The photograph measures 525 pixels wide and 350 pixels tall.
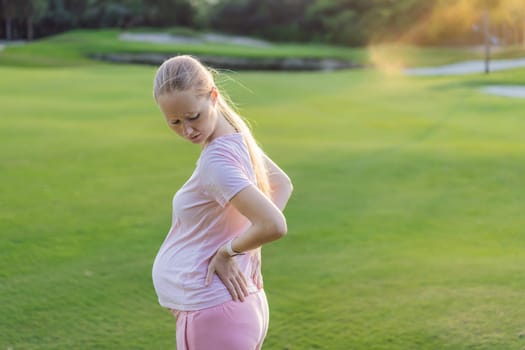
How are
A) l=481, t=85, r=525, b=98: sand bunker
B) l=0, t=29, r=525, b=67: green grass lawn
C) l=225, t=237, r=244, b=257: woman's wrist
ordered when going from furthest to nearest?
l=0, t=29, r=525, b=67: green grass lawn, l=481, t=85, r=525, b=98: sand bunker, l=225, t=237, r=244, b=257: woman's wrist

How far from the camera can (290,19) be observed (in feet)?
210

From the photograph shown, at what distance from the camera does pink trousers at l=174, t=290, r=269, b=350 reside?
2113 millimetres

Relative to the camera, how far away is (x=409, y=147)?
418 inches

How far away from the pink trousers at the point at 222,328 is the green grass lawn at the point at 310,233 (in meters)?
1.81

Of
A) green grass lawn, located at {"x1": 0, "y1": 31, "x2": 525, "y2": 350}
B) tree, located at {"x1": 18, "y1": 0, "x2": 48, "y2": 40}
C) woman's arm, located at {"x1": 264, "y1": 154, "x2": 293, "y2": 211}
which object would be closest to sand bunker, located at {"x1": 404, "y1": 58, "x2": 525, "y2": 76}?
green grass lawn, located at {"x1": 0, "y1": 31, "x2": 525, "y2": 350}

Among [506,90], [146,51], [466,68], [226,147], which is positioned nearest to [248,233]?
[226,147]

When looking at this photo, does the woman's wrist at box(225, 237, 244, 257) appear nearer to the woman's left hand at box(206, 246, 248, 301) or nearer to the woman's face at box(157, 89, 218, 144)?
the woman's left hand at box(206, 246, 248, 301)

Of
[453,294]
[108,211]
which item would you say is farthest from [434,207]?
[108,211]

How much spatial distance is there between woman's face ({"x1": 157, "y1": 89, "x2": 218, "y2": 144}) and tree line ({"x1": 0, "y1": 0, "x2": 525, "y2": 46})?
168 feet

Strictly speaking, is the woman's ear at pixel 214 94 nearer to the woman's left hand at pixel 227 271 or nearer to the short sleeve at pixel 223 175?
the short sleeve at pixel 223 175

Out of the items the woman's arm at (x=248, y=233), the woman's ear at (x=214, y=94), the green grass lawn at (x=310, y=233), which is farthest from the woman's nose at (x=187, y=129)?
the green grass lawn at (x=310, y=233)

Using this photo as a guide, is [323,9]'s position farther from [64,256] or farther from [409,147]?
[64,256]

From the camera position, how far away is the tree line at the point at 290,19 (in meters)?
54.7

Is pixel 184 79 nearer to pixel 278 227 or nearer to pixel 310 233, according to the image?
pixel 278 227
